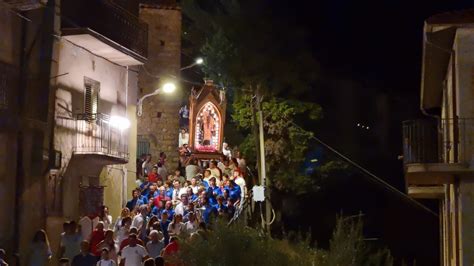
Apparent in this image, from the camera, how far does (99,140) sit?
83.9 ft

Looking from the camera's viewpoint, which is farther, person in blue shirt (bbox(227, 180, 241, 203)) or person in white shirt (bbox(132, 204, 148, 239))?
person in blue shirt (bbox(227, 180, 241, 203))

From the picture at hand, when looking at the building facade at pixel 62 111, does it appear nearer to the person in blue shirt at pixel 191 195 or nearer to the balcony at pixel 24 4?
the balcony at pixel 24 4

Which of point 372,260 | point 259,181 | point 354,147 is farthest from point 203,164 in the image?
point 372,260

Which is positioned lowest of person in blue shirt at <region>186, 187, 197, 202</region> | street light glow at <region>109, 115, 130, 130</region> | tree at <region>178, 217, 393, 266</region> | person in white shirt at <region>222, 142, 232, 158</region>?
tree at <region>178, 217, 393, 266</region>

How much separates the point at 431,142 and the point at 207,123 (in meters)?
15.0

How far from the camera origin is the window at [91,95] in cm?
2572

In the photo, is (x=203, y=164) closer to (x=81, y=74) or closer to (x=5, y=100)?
(x=81, y=74)

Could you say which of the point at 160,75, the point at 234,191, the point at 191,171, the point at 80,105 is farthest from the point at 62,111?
the point at 160,75

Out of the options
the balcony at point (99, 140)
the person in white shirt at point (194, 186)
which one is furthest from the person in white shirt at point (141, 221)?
the person in white shirt at point (194, 186)

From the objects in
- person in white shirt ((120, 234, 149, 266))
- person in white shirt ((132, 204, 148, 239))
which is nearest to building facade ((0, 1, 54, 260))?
person in white shirt ((132, 204, 148, 239))

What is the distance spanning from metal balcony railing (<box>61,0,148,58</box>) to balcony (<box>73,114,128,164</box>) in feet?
9.06

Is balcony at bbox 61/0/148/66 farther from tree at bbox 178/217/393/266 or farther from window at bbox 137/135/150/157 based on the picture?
tree at bbox 178/217/393/266

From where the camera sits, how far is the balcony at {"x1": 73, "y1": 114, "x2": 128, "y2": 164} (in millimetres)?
24625

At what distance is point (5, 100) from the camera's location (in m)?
20.8
